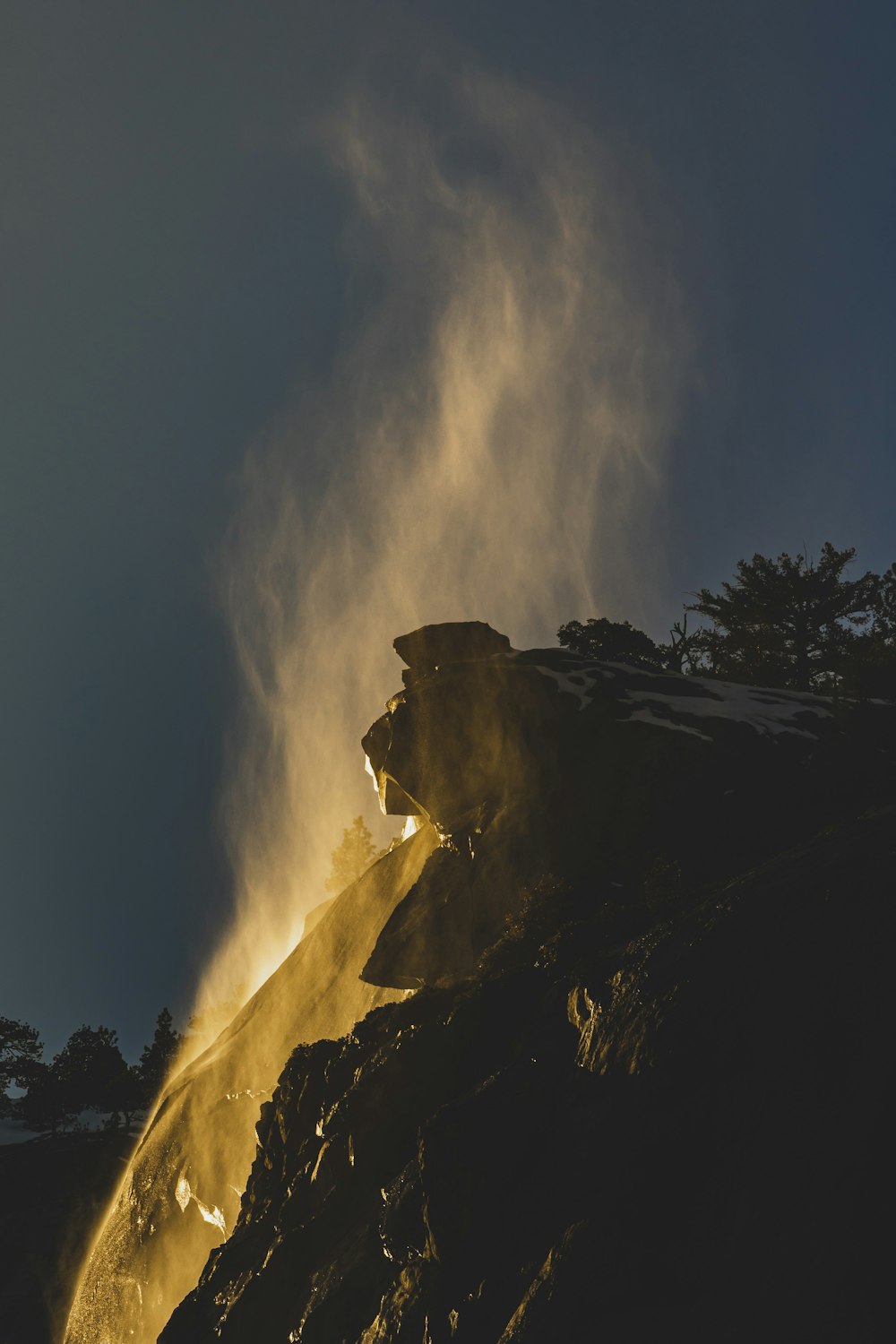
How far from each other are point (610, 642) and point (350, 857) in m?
39.6

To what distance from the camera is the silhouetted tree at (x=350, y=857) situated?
77375mm

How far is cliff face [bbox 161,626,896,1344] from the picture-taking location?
1046 cm

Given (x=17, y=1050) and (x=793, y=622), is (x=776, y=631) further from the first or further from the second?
(x=17, y=1050)

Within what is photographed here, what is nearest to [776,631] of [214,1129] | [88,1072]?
[214,1129]

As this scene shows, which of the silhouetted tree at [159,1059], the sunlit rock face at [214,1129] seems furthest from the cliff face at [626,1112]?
the silhouetted tree at [159,1059]

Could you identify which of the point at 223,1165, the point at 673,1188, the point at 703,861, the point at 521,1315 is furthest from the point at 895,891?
the point at 223,1165

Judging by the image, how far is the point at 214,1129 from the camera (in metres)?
35.5

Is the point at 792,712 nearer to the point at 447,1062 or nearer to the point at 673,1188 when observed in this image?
the point at 447,1062

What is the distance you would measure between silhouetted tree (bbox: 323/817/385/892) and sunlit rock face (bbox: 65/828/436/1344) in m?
36.1

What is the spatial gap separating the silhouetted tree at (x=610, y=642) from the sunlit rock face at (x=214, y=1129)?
1779cm

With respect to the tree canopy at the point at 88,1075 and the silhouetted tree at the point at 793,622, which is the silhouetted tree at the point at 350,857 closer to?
the tree canopy at the point at 88,1075

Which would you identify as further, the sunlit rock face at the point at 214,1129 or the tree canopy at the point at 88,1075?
the tree canopy at the point at 88,1075

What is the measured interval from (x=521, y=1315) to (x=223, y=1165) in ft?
89.4

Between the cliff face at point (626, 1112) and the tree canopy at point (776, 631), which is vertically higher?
the tree canopy at point (776, 631)
